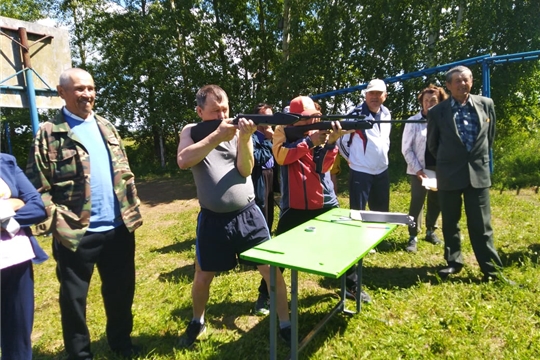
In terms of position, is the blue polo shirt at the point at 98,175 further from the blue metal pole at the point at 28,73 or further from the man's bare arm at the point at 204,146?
the blue metal pole at the point at 28,73

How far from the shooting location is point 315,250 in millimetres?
2158

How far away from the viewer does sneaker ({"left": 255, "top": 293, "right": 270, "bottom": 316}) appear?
3.27m

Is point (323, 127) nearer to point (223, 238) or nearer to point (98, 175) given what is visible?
point (223, 238)

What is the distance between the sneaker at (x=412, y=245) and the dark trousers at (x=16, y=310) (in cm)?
406

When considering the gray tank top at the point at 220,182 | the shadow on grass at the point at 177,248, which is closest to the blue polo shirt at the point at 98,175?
the gray tank top at the point at 220,182

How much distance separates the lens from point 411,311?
3137 mm

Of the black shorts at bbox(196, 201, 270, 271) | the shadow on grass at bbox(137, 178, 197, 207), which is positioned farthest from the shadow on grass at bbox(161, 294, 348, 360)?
the shadow on grass at bbox(137, 178, 197, 207)

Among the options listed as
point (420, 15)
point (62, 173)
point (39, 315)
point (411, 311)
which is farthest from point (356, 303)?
point (420, 15)

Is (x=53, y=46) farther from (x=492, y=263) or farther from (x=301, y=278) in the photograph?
(x=492, y=263)

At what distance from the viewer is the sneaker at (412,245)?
4531mm

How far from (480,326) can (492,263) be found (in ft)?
3.04

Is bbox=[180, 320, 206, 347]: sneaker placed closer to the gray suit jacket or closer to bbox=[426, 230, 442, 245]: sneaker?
the gray suit jacket

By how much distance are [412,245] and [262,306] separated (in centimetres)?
234

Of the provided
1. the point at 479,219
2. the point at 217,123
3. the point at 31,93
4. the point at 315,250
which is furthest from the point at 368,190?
the point at 31,93
